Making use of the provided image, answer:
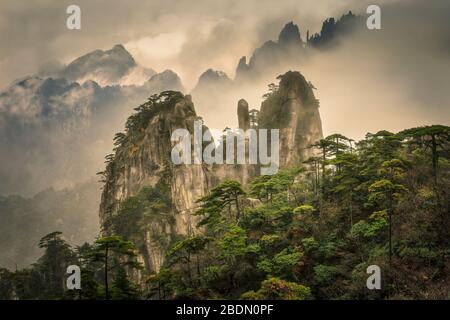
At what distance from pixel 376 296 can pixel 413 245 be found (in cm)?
475

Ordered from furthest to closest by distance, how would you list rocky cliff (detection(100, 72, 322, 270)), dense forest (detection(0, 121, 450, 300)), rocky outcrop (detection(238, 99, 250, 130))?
rocky outcrop (detection(238, 99, 250, 130)) → rocky cliff (detection(100, 72, 322, 270)) → dense forest (detection(0, 121, 450, 300))

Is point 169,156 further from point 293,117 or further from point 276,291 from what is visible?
point 276,291

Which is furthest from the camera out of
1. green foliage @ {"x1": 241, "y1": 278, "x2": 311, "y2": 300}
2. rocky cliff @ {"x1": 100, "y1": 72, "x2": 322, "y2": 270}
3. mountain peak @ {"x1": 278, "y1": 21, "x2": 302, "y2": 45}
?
mountain peak @ {"x1": 278, "y1": 21, "x2": 302, "y2": 45}

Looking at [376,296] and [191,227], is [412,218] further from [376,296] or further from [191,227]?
[191,227]

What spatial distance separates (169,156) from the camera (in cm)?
5669

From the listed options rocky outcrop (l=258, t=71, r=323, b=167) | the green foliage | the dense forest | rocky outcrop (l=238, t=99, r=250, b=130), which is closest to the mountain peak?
rocky outcrop (l=258, t=71, r=323, b=167)

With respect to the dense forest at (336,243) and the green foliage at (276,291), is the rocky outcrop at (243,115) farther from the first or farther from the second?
the green foliage at (276,291)

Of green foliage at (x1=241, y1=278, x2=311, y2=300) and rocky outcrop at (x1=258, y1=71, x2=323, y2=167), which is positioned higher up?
rocky outcrop at (x1=258, y1=71, x2=323, y2=167)

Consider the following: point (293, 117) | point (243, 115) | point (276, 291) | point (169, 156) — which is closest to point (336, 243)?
point (276, 291)

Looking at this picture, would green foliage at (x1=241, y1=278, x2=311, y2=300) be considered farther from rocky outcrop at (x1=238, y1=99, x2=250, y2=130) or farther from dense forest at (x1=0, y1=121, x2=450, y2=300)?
rocky outcrop at (x1=238, y1=99, x2=250, y2=130)

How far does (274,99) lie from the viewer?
73938 mm

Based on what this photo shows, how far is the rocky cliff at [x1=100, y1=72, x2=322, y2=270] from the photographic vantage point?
171 ft

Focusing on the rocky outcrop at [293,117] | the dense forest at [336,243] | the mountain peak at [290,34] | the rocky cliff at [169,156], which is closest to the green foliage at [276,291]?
the dense forest at [336,243]
